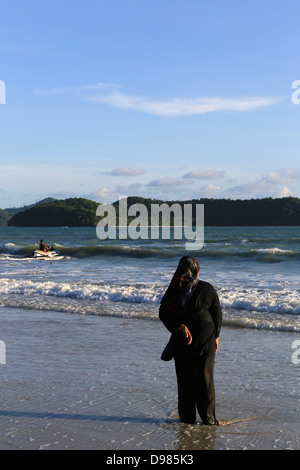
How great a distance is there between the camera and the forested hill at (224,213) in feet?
436

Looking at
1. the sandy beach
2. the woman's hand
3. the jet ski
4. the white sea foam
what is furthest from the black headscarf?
the jet ski

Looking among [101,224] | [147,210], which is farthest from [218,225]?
[101,224]

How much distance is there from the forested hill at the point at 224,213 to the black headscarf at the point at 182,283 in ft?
417

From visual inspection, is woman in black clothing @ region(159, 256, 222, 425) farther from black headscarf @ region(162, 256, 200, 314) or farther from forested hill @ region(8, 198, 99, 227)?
forested hill @ region(8, 198, 99, 227)

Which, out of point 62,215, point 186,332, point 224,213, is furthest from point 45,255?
point 62,215

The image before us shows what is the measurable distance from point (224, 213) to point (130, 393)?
134 meters

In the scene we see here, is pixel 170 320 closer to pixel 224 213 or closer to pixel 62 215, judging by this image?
pixel 224 213

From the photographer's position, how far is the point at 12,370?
727 centimetres

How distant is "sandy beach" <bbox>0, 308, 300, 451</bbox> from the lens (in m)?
4.98

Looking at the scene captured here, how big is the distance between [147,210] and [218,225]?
18751mm

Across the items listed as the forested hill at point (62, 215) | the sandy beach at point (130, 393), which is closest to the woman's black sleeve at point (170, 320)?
the sandy beach at point (130, 393)

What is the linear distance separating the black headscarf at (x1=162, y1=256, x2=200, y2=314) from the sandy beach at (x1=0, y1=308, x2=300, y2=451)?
1.26 metres

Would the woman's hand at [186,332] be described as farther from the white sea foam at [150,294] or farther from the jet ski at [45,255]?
the jet ski at [45,255]
